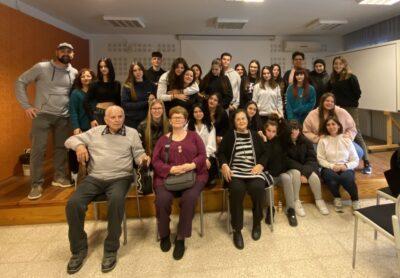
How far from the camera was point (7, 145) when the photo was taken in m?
3.51

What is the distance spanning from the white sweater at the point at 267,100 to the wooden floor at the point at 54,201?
938mm

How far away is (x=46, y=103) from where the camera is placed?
9.53 ft

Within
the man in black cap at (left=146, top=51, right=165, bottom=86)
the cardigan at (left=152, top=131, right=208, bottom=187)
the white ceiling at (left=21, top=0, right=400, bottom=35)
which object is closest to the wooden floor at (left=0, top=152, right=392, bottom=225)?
the cardigan at (left=152, top=131, right=208, bottom=187)

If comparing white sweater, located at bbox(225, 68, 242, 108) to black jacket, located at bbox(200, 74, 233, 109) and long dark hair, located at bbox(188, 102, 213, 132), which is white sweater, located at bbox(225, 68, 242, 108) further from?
long dark hair, located at bbox(188, 102, 213, 132)

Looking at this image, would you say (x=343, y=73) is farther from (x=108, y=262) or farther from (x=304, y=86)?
(x=108, y=262)

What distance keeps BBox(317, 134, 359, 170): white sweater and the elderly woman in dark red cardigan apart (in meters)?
1.31

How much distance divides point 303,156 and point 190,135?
1250 mm

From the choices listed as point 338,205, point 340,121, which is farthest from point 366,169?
point 338,205

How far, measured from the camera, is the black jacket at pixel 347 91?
3656 millimetres

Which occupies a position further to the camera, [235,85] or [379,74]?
[379,74]

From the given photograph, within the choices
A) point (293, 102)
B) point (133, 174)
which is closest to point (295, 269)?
point (133, 174)

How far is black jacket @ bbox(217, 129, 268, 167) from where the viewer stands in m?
2.60

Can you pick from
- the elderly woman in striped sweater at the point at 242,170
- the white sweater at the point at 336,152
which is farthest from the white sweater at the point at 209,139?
the white sweater at the point at 336,152

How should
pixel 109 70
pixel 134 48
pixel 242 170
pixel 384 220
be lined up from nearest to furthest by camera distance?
pixel 384 220 < pixel 242 170 < pixel 109 70 < pixel 134 48
